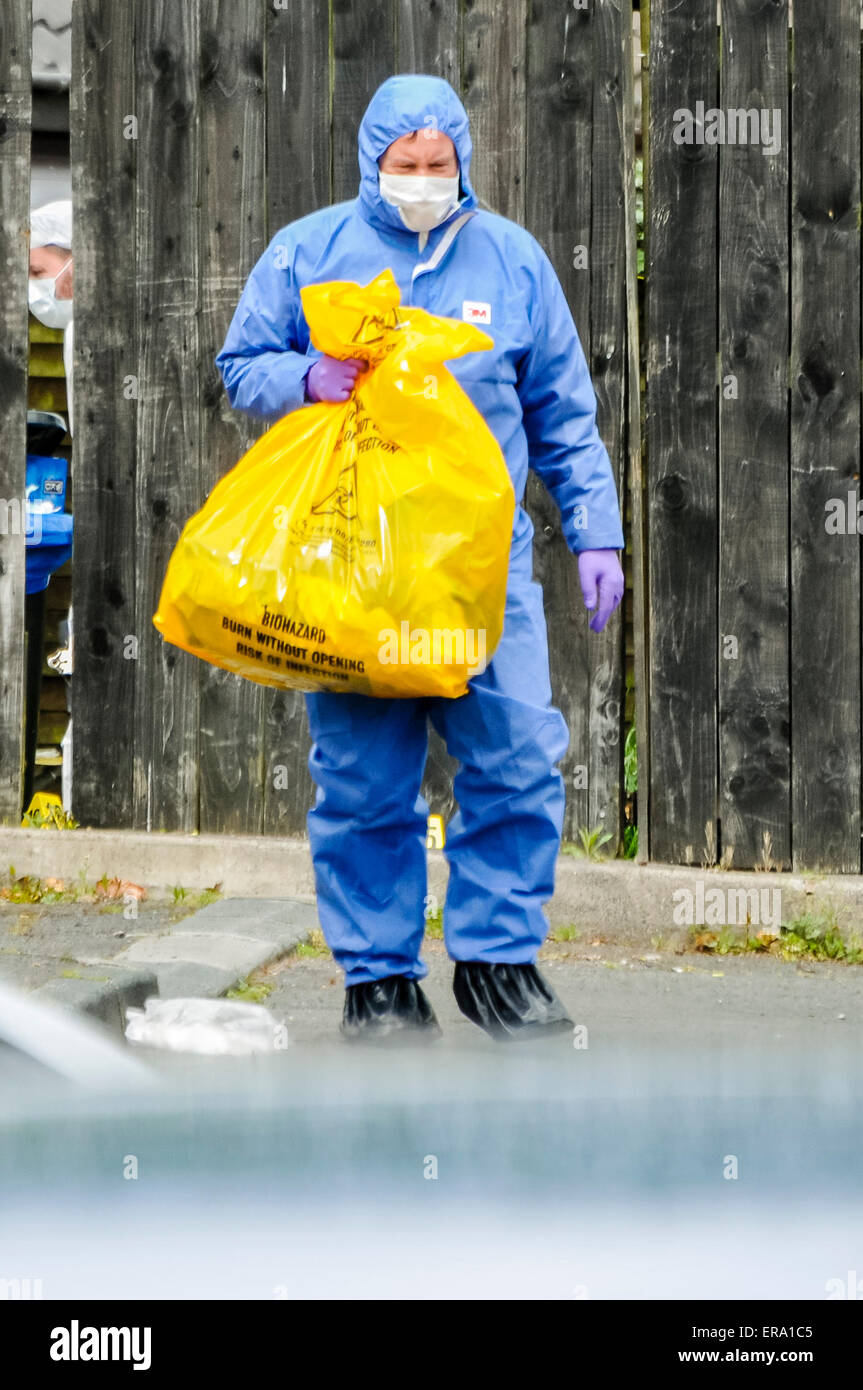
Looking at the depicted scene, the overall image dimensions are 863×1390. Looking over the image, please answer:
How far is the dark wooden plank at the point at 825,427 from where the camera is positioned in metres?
4.30

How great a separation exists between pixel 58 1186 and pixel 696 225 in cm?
322

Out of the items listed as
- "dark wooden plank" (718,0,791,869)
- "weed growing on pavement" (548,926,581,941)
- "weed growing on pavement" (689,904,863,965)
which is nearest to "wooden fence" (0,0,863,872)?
"dark wooden plank" (718,0,791,869)

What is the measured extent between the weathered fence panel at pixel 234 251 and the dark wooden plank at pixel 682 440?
0.11 m

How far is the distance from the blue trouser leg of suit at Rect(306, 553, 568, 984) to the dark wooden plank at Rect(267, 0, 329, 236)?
71.8 inches

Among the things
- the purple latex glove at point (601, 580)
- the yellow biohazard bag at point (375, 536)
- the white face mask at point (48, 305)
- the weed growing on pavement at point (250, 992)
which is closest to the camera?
the yellow biohazard bag at point (375, 536)

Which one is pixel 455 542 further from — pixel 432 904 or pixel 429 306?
pixel 432 904

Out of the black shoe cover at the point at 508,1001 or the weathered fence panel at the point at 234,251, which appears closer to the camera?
the black shoe cover at the point at 508,1001

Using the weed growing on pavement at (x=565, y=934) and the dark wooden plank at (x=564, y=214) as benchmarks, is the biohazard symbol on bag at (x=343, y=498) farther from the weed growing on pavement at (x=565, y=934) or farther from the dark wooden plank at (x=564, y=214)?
the weed growing on pavement at (x=565, y=934)

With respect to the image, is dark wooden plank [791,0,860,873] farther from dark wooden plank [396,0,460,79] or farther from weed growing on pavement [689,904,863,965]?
dark wooden plank [396,0,460,79]

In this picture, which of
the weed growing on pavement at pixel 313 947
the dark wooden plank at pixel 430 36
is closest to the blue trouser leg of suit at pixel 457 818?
the weed growing on pavement at pixel 313 947

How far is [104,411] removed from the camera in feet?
15.7

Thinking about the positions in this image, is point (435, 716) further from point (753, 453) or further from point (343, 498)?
point (753, 453)

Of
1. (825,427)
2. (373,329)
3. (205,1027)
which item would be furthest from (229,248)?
(205,1027)

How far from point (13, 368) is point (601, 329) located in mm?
1700
